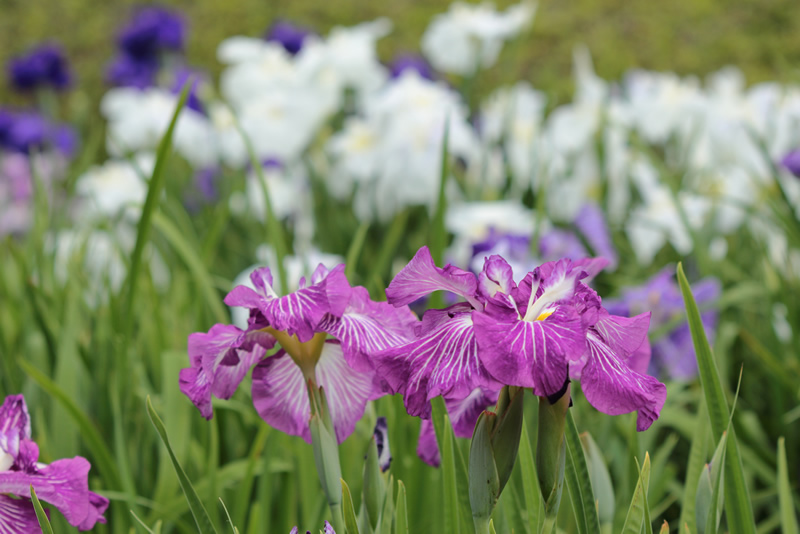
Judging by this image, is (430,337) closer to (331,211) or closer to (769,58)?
(331,211)

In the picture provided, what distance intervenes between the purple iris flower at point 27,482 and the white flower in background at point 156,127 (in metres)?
1.92

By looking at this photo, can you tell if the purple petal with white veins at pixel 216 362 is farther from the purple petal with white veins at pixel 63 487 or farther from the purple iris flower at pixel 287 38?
the purple iris flower at pixel 287 38

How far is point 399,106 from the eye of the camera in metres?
2.07

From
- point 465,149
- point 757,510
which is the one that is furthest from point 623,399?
point 465,149

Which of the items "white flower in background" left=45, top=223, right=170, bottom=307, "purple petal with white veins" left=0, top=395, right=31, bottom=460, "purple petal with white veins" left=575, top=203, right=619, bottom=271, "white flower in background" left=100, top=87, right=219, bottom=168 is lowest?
"white flower in background" left=45, top=223, right=170, bottom=307

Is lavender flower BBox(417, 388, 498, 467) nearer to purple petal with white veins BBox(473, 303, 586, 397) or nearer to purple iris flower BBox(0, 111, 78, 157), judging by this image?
purple petal with white veins BBox(473, 303, 586, 397)

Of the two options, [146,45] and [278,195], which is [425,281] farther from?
[146,45]

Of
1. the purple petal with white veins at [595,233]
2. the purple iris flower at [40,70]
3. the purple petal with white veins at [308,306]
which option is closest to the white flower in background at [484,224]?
the purple petal with white veins at [595,233]

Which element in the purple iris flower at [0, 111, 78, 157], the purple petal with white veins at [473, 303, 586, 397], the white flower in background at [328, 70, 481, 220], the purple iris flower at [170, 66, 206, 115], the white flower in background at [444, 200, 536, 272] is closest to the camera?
the purple petal with white veins at [473, 303, 586, 397]

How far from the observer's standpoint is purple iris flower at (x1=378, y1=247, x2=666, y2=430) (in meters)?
0.42

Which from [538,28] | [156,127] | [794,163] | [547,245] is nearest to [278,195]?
[156,127]

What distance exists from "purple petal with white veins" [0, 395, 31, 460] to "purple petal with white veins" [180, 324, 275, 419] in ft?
0.44

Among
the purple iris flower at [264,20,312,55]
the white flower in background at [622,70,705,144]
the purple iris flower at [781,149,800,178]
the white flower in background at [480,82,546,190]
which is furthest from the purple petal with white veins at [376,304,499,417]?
the purple iris flower at [264,20,312,55]

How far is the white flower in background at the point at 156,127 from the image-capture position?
2.41 m
